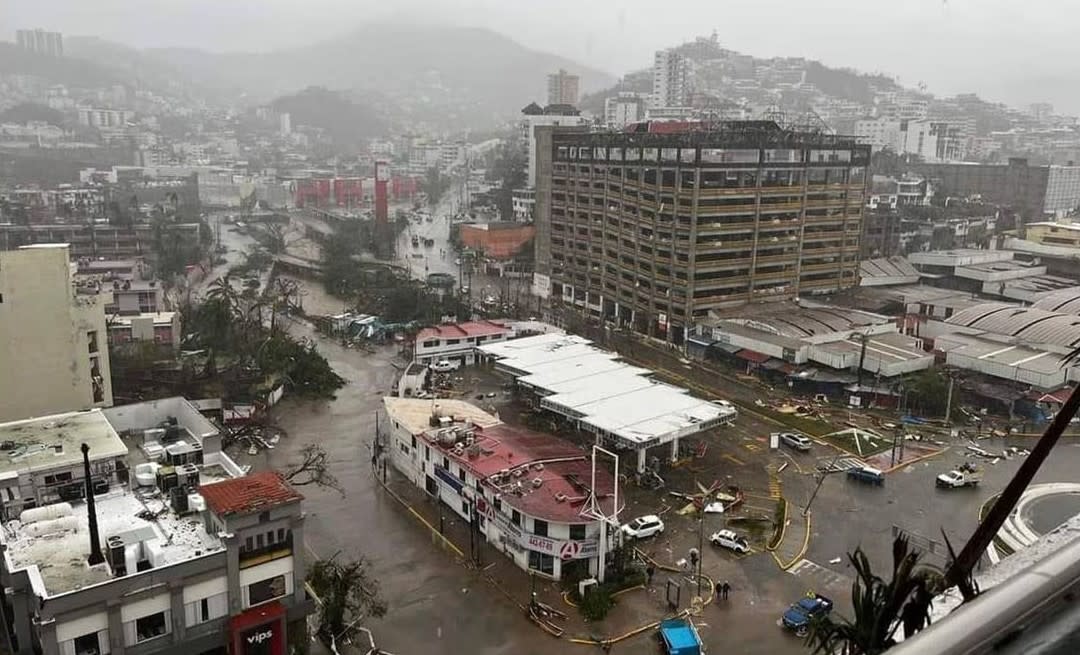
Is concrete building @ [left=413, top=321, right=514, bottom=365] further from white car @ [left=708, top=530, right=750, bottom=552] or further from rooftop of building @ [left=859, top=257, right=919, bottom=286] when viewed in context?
rooftop of building @ [left=859, top=257, right=919, bottom=286]

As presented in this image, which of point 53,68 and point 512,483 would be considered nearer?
point 512,483

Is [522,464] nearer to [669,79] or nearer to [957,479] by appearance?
[957,479]

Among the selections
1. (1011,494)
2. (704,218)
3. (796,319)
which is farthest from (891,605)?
(704,218)

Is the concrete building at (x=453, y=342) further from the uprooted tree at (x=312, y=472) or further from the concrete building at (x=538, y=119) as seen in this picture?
the concrete building at (x=538, y=119)

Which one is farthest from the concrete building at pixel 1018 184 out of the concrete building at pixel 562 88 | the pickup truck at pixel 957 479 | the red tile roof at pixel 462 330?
the concrete building at pixel 562 88

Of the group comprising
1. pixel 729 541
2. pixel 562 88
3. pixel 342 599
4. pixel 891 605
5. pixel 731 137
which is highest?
pixel 562 88

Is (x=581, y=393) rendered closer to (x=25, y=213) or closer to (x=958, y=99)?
(x=25, y=213)
